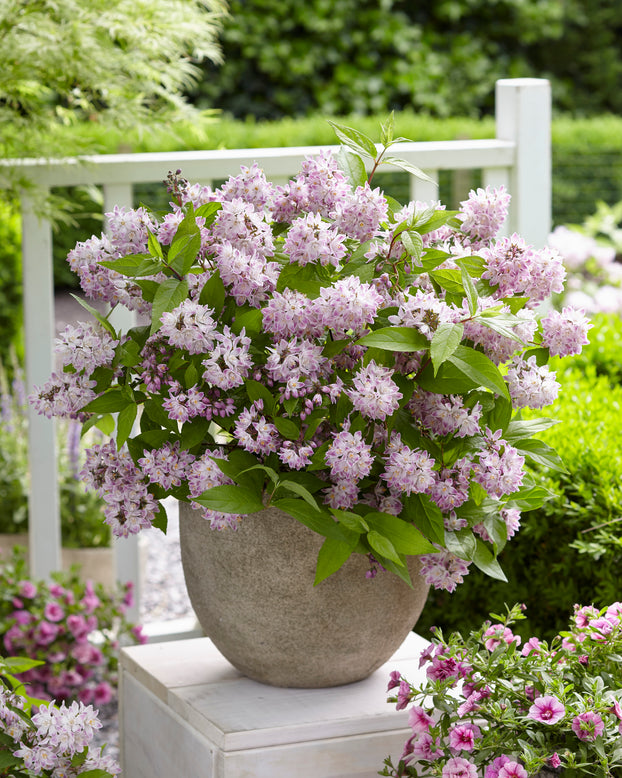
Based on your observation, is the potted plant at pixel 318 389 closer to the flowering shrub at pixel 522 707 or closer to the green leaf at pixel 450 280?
the green leaf at pixel 450 280

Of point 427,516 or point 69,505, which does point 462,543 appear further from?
point 69,505

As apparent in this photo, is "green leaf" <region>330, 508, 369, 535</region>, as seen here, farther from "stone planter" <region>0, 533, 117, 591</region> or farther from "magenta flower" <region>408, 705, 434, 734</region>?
"stone planter" <region>0, 533, 117, 591</region>

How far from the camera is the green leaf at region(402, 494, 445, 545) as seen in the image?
1.29 metres

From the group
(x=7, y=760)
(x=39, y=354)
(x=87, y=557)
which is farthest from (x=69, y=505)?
(x=7, y=760)

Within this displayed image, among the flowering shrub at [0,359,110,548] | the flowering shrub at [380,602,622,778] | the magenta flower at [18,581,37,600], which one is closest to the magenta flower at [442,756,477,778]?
the flowering shrub at [380,602,622,778]

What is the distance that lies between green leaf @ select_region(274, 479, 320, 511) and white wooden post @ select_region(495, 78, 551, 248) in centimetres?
147

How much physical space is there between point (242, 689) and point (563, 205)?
753cm

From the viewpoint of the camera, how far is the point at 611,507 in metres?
1.74

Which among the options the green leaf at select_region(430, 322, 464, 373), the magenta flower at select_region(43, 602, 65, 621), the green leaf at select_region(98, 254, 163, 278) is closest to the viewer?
the green leaf at select_region(430, 322, 464, 373)

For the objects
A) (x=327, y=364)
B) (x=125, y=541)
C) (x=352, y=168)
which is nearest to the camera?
(x=327, y=364)

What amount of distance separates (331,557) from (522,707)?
11.9 inches

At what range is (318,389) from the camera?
128cm

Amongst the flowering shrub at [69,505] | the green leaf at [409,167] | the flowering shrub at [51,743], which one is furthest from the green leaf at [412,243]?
the flowering shrub at [69,505]

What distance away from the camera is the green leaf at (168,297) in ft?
4.09
